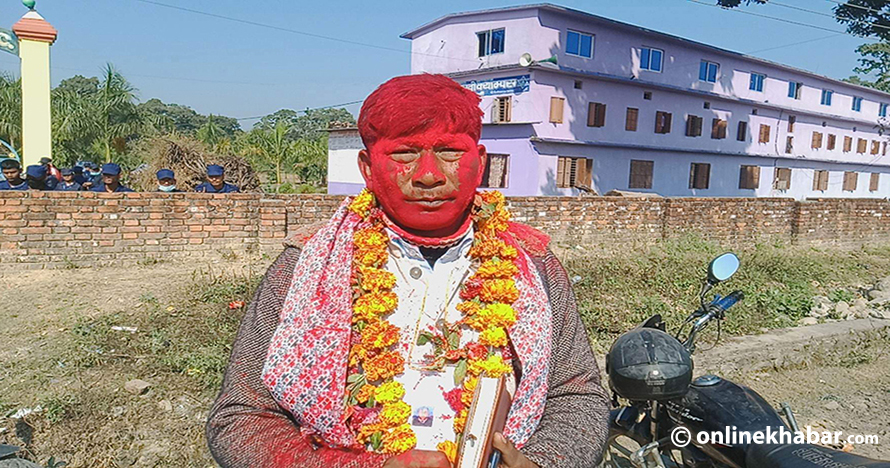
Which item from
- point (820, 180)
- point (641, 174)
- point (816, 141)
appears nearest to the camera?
point (641, 174)

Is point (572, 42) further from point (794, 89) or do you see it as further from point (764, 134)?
point (794, 89)

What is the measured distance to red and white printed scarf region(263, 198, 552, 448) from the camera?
1407 millimetres

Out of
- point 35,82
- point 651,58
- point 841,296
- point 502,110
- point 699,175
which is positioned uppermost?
point 651,58

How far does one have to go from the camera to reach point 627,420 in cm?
304

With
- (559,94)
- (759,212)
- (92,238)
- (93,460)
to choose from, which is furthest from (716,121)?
(93,460)

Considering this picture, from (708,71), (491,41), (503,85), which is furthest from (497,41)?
(708,71)

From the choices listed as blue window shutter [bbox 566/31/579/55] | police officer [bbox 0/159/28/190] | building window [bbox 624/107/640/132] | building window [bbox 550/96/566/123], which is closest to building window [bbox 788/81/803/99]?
building window [bbox 624/107/640/132]

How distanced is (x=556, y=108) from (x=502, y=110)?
6.53 ft

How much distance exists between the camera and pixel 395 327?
61.4 inches

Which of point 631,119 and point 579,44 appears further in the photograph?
point 631,119

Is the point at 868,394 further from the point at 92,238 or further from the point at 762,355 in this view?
the point at 92,238

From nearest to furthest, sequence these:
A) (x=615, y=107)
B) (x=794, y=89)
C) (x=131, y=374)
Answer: (x=131, y=374) → (x=615, y=107) → (x=794, y=89)

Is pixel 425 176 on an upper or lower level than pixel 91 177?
upper

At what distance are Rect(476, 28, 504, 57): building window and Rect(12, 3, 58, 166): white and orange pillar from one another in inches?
624
